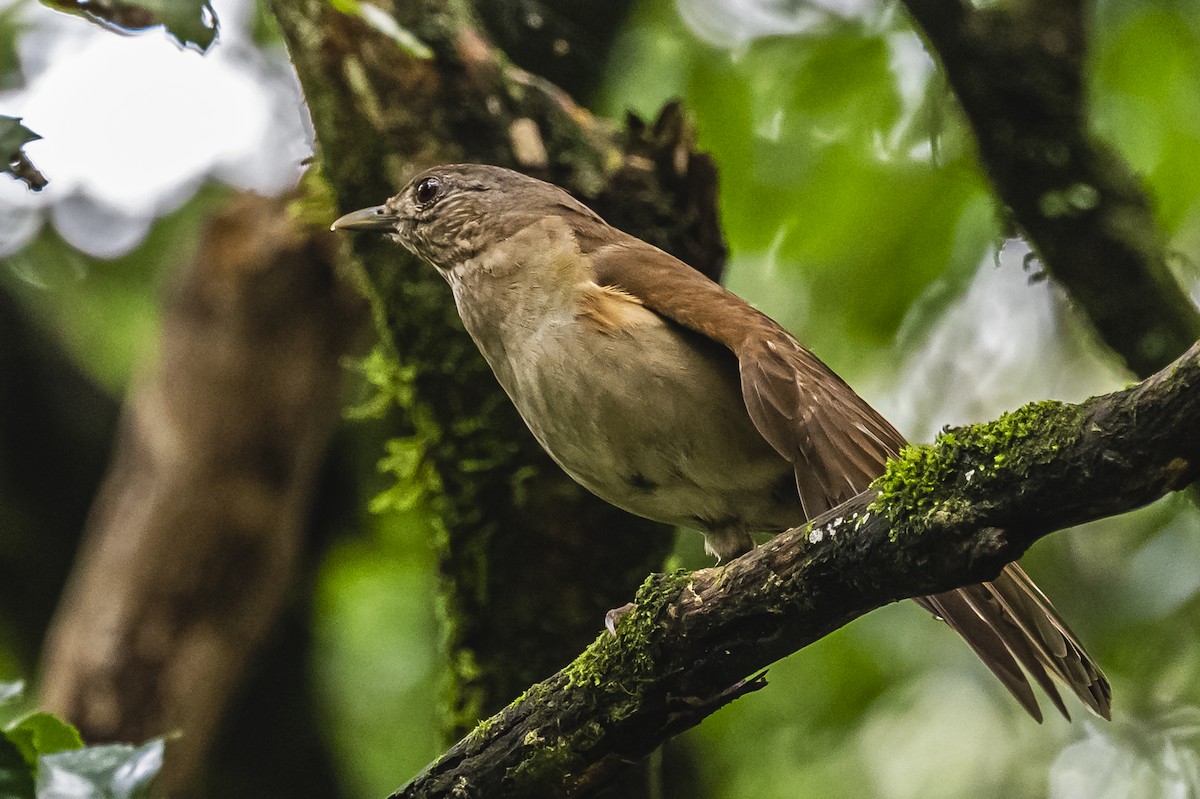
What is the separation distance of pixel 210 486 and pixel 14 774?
13.2 feet

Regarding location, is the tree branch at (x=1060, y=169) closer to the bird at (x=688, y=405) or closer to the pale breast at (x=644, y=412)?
the bird at (x=688, y=405)

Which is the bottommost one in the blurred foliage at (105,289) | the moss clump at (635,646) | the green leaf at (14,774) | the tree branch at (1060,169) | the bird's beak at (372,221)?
the blurred foliage at (105,289)

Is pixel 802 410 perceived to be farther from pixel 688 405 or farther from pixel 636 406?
pixel 636 406

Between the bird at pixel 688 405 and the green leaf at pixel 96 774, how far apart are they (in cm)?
148

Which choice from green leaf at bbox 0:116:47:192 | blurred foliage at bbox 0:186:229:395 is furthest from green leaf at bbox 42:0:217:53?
blurred foliage at bbox 0:186:229:395

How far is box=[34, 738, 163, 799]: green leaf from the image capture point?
124 inches

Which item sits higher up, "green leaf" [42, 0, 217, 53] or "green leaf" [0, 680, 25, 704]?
"green leaf" [42, 0, 217, 53]

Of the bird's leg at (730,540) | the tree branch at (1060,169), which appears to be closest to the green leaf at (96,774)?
the bird's leg at (730,540)

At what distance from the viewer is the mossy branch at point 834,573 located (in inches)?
88.7

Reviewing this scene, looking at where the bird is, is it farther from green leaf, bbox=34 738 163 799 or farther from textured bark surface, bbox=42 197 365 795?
textured bark surface, bbox=42 197 365 795

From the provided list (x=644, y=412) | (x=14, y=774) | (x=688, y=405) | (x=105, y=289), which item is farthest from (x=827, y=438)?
(x=105, y=289)

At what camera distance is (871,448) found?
3377mm

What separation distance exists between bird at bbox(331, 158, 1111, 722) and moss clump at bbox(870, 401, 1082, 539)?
599mm

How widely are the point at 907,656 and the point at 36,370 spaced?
18.6ft
